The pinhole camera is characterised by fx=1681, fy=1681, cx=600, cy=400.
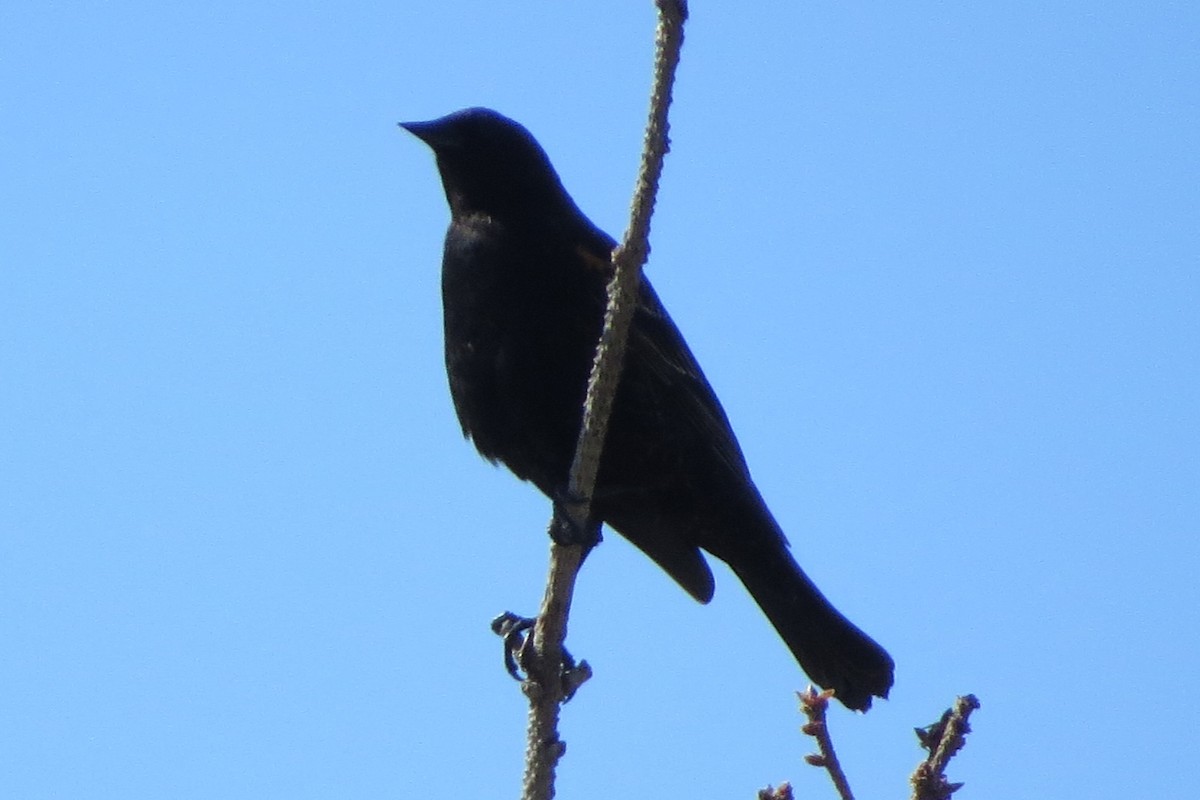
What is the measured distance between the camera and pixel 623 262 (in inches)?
106

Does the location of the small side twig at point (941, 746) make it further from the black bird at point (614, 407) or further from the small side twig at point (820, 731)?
the black bird at point (614, 407)

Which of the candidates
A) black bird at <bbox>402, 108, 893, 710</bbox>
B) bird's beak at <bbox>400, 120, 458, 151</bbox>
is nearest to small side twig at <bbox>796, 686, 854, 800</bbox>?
black bird at <bbox>402, 108, 893, 710</bbox>

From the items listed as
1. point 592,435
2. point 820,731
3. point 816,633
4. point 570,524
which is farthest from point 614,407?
point 820,731

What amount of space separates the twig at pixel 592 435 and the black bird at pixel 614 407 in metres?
1.45

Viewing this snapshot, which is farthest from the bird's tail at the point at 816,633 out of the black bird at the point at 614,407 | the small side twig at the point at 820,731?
the small side twig at the point at 820,731

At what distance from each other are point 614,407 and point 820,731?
2389mm

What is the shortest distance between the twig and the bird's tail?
6.45 ft

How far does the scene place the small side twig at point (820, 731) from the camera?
1995mm

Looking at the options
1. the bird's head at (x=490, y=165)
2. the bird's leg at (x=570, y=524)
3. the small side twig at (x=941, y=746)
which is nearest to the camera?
the small side twig at (x=941, y=746)

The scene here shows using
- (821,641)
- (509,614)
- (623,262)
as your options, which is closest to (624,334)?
(623,262)

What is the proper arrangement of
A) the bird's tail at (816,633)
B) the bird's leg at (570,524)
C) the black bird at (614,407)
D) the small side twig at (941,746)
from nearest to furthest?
the small side twig at (941,746) < the bird's leg at (570,524) < the black bird at (614,407) < the bird's tail at (816,633)

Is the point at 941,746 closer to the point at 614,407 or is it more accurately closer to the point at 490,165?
the point at 614,407

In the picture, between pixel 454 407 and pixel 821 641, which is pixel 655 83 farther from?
pixel 821 641

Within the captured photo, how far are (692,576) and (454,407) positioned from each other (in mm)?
857
